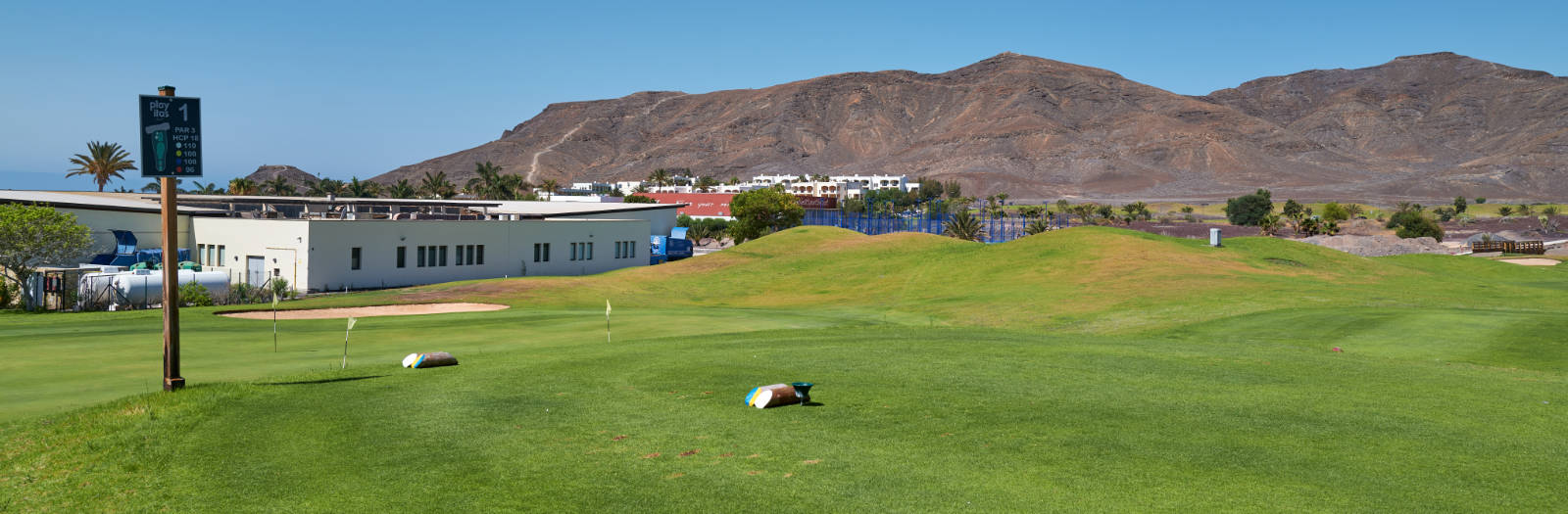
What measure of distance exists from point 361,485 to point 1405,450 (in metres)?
12.4

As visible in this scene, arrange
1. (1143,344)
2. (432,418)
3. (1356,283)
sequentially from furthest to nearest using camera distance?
(1356,283)
(1143,344)
(432,418)

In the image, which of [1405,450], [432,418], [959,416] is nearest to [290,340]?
[432,418]

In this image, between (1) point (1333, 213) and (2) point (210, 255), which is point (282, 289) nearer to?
(2) point (210, 255)

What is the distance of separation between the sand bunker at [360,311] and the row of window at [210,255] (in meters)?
26.3

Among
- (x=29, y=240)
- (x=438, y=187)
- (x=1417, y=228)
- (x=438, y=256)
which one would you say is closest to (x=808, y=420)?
(x=29, y=240)

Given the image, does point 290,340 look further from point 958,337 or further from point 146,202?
point 146,202

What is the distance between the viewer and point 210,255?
65.6 metres

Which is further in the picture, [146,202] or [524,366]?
[146,202]

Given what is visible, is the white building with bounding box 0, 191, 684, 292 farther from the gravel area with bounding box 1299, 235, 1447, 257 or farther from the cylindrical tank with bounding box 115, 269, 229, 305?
the gravel area with bounding box 1299, 235, 1447, 257

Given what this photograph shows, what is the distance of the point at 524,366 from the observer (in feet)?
67.8

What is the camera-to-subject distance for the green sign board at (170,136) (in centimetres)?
1697

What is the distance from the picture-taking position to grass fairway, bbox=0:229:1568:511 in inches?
449

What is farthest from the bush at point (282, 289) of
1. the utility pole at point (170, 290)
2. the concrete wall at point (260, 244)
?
the utility pole at point (170, 290)

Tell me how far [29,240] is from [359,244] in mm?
17080
